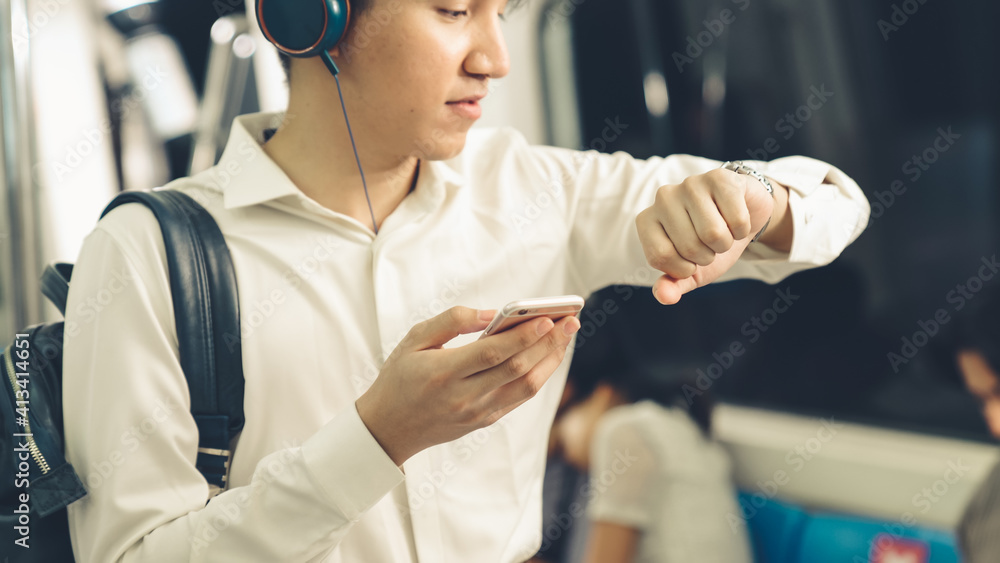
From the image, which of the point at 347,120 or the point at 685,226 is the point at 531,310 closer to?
the point at 685,226

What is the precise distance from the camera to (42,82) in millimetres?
1531

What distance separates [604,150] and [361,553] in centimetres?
186

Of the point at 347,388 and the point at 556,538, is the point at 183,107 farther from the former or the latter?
the point at 556,538

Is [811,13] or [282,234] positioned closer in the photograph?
[282,234]

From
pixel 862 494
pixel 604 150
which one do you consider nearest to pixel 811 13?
pixel 604 150

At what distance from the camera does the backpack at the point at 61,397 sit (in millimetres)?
830

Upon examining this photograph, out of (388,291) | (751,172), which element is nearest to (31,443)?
(388,291)
